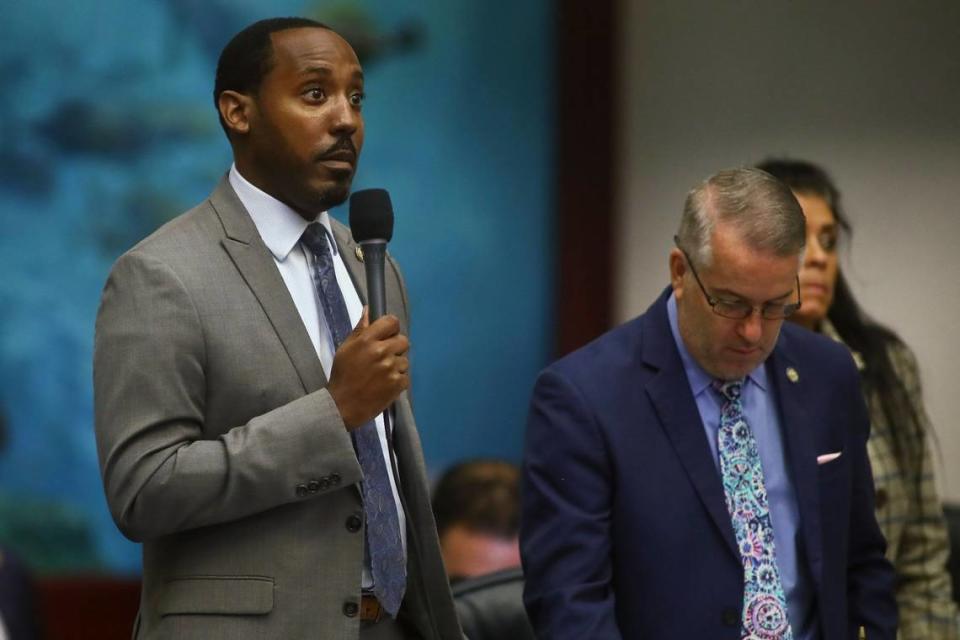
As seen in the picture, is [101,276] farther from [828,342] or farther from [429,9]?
[828,342]

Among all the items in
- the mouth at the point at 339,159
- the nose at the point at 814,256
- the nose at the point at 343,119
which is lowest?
the nose at the point at 814,256

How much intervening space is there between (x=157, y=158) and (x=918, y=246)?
8.52 feet

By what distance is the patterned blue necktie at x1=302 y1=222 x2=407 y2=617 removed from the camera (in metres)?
2.25

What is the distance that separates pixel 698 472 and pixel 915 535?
97 centimetres

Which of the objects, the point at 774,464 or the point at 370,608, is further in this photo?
the point at 774,464

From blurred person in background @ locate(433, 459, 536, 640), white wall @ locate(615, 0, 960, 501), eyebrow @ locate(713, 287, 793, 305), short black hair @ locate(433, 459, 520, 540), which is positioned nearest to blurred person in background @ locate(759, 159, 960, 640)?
eyebrow @ locate(713, 287, 793, 305)

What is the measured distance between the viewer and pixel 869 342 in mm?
3270

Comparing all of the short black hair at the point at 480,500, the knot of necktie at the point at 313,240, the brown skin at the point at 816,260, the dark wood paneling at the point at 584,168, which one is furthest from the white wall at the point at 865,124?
the knot of necktie at the point at 313,240

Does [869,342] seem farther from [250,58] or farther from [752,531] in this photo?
[250,58]

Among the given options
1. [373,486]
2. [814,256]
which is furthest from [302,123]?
[814,256]

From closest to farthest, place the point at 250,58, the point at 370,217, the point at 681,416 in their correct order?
the point at 370,217
the point at 250,58
the point at 681,416

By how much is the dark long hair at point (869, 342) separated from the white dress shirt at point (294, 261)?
1193 mm

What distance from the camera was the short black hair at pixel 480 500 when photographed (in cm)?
405

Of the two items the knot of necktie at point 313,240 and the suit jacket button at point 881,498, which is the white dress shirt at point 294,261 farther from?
the suit jacket button at point 881,498
